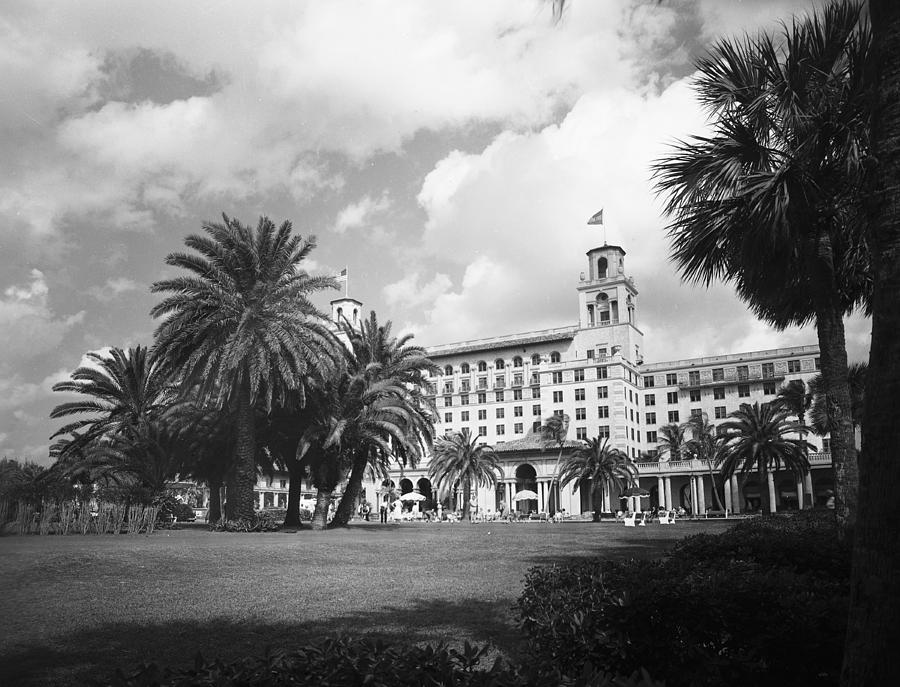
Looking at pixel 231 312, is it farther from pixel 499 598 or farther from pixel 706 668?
pixel 706 668

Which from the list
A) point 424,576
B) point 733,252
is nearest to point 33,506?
point 424,576

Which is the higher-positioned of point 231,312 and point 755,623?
point 231,312

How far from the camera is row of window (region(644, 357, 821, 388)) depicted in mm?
92688

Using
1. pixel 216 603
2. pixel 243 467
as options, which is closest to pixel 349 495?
pixel 243 467

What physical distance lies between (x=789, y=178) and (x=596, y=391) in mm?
83541

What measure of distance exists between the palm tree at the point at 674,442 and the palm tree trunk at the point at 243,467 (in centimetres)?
7066

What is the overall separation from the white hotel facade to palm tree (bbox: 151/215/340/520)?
2177 inches

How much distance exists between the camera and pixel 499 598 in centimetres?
1077

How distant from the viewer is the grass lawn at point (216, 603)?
7.14m

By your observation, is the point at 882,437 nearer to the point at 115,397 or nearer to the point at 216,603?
the point at 216,603

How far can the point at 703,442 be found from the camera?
84.2 metres

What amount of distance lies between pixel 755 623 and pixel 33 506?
2933cm

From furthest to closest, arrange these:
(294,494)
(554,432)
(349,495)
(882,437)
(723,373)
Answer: (723,373)
(554,432)
(349,495)
(294,494)
(882,437)

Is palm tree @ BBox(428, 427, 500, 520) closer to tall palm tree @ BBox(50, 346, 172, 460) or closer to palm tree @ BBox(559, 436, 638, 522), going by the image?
palm tree @ BBox(559, 436, 638, 522)
